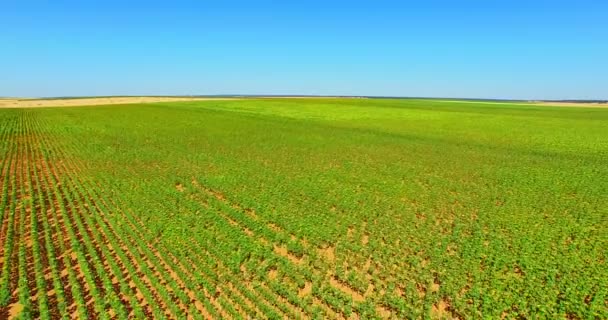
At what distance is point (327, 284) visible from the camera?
380 inches

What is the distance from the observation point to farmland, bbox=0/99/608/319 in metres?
8.81

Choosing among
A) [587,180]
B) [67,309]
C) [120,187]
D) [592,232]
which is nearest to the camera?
[67,309]

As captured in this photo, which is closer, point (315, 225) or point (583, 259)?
point (583, 259)

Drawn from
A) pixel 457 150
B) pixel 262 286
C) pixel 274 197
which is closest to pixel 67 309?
pixel 262 286

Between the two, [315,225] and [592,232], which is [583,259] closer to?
[592,232]

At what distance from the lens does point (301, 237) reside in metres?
12.6

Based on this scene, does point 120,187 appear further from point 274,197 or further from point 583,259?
point 583,259

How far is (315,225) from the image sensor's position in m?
13.6

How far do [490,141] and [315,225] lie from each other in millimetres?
29596

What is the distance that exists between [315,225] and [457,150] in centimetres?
2144

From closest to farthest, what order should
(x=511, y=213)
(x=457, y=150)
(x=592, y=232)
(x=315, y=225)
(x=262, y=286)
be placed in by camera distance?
(x=262, y=286), (x=592, y=232), (x=315, y=225), (x=511, y=213), (x=457, y=150)

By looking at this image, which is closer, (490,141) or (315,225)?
(315,225)

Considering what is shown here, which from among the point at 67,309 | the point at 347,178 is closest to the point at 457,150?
the point at 347,178

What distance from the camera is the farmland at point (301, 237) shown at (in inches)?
347
